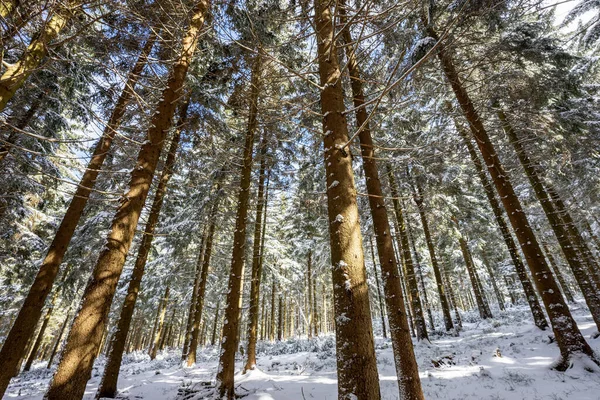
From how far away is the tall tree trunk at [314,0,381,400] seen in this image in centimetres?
238

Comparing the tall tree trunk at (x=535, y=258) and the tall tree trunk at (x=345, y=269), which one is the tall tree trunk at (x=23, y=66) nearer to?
the tall tree trunk at (x=345, y=269)

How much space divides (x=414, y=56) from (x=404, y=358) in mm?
7140

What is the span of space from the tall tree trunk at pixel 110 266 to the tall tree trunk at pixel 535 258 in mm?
5845

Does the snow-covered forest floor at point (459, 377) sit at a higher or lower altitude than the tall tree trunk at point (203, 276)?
lower

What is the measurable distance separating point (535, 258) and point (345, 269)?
7.78 meters

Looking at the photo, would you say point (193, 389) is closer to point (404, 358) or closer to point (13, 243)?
point (404, 358)

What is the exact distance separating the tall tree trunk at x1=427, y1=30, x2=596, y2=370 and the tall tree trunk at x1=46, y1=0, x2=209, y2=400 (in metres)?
5.84

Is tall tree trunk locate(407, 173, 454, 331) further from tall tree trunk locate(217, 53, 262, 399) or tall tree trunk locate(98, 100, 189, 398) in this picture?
tall tree trunk locate(98, 100, 189, 398)

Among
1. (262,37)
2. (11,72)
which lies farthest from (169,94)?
(262,37)

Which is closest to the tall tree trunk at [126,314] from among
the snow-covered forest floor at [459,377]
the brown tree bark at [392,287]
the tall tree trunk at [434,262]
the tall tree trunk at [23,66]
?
the snow-covered forest floor at [459,377]

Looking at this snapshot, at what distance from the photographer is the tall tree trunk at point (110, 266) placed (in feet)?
11.6

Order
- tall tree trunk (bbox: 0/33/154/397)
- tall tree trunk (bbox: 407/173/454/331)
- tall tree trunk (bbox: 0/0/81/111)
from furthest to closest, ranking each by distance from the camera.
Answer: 1. tall tree trunk (bbox: 407/173/454/331)
2. tall tree trunk (bbox: 0/33/154/397)
3. tall tree trunk (bbox: 0/0/81/111)

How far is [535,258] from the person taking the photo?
748cm

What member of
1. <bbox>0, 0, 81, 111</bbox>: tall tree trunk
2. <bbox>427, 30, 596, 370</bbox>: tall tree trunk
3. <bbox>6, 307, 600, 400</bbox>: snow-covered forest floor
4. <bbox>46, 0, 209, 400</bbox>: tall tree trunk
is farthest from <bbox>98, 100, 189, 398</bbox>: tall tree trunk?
<bbox>427, 30, 596, 370</bbox>: tall tree trunk
